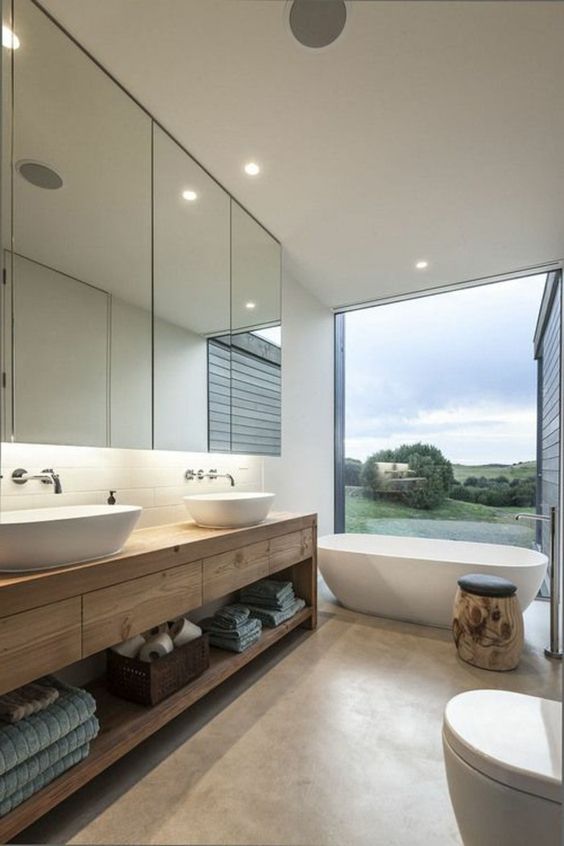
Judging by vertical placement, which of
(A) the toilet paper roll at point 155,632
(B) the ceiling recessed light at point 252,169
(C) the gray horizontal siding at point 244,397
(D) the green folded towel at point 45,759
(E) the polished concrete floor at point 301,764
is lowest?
(E) the polished concrete floor at point 301,764

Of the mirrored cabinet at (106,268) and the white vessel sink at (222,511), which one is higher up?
the mirrored cabinet at (106,268)

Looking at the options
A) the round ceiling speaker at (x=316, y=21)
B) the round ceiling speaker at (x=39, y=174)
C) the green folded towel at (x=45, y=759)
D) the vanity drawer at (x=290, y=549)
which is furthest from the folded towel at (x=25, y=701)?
the round ceiling speaker at (x=316, y=21)

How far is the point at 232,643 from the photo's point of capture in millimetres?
2221

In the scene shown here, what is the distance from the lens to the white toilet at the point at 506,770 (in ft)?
3.25

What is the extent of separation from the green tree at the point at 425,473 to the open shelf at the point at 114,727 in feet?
7.10

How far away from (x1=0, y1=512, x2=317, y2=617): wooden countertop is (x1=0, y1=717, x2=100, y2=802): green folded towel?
500 mm

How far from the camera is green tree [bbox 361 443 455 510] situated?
12.5 ft

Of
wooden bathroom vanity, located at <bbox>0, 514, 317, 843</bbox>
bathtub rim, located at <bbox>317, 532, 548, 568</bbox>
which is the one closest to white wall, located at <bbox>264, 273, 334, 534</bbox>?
bathtub rim, located at <bbox>317, 532, 548, 568</bbox>

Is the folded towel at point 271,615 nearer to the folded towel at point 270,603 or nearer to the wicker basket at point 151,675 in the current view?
the folded towel at point 270,603

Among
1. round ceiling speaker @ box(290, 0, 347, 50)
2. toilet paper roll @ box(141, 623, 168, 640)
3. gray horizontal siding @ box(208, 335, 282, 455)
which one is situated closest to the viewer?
round ceiling speaker @ box(290, 0, 347, 50)

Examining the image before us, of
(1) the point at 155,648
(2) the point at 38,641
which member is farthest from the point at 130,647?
(2) the point at 38,641

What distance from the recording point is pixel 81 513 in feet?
5.51

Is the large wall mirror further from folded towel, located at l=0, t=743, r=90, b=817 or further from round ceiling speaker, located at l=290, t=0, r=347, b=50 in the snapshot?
folded towel, located at l=0, t=743, r=90, b=817

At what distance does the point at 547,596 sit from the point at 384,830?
279 cm
